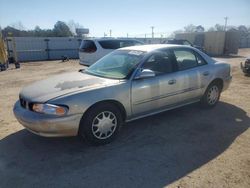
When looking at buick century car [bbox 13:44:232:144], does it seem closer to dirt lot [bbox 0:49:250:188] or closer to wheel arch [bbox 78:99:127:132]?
wheel arch [bbox 78:99:127:132]

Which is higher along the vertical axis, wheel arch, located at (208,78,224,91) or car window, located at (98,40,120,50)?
car window, located at (98,40,120,50)

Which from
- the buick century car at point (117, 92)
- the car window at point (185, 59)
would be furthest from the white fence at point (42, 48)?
the car window at point (185, 59)

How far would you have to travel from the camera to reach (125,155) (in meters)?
3.54

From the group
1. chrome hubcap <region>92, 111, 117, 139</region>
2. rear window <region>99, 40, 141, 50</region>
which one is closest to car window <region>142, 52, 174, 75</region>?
chrome hubcap <region>92, 111, 117, 139</region>

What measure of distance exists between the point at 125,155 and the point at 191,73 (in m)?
2.37

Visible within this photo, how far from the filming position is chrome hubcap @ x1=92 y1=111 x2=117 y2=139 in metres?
3.72

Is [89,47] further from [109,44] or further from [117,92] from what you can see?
[117,92]

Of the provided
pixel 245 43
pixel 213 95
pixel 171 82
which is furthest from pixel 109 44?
pixel 245 43

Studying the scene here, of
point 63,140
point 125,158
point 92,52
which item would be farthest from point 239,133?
point 92,52

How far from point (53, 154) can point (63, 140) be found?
0.46m

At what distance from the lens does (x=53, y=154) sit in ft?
11.7

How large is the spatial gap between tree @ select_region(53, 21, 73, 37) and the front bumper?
36.7 meters

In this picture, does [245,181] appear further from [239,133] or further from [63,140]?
[63,140]

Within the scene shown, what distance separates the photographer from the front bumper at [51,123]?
3361 mm
